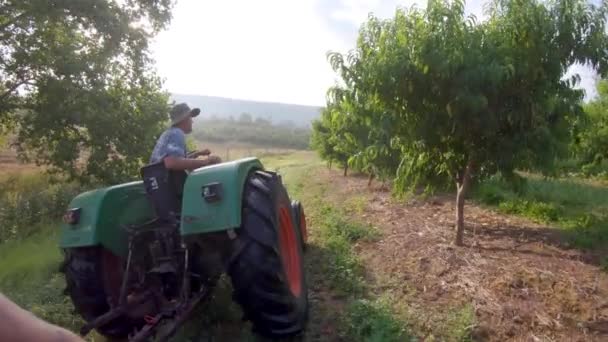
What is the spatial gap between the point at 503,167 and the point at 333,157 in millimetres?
14172

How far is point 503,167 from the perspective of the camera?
20.1 feet

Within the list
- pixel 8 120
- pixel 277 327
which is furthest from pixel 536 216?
pixel 8 120

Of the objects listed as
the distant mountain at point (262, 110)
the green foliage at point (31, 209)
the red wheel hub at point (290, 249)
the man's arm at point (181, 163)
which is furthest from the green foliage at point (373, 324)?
the distant mountain at point (262, 110)

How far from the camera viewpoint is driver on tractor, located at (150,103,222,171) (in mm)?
3787

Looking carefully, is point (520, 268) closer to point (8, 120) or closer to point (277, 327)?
point (277, 327)

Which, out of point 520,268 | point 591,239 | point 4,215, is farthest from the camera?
point 4,215

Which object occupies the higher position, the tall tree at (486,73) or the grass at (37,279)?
the tall tree at (486,73)

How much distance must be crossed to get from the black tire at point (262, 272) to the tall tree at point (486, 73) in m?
2.48

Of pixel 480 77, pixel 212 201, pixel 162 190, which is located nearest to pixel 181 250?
pixel 162 190

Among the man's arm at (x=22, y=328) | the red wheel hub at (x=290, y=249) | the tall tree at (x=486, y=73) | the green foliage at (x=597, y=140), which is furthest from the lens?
the green foliage at (x=597, y=140)

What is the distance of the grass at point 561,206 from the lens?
6278 mm

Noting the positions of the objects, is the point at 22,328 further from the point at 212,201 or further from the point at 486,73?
the point at 486,73

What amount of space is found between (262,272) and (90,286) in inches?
57.5

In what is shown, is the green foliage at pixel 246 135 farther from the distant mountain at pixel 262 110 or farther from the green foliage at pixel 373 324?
the green foliage at pixel 373 324
